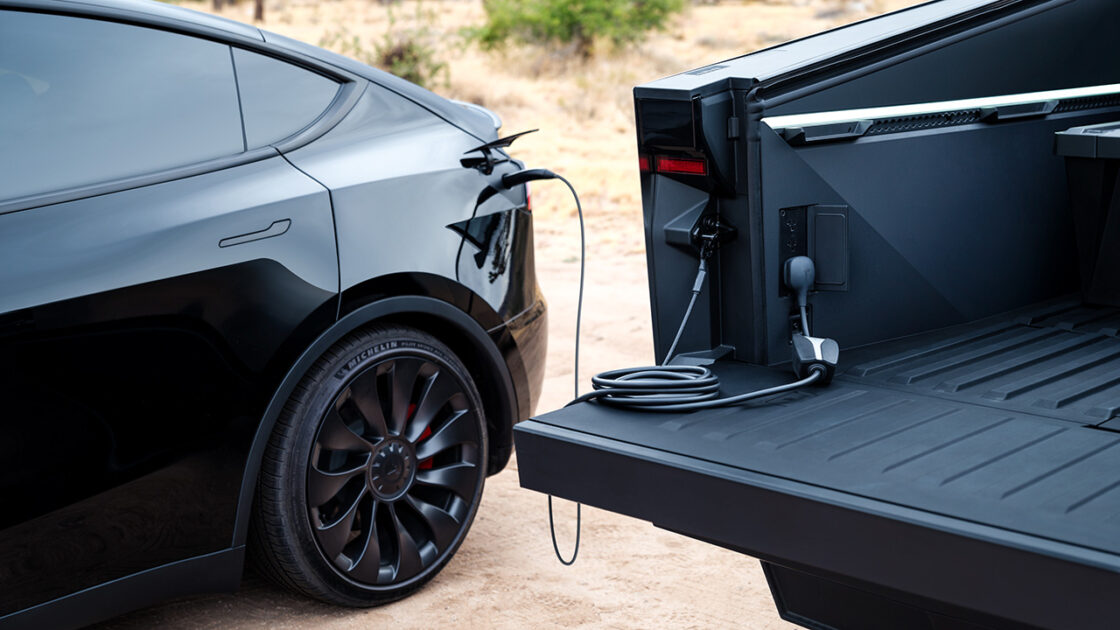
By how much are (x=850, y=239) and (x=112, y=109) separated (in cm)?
179

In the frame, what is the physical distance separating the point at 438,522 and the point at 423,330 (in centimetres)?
57

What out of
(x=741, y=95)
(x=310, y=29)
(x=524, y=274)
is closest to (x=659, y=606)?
(x=524, y=274)

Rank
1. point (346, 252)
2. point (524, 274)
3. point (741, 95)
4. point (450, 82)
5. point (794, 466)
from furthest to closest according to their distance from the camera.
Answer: point (450, 82)
point (524, 274)
point (346, 252)
point (741, 95)
point (794, 466)

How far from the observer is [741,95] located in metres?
2.29

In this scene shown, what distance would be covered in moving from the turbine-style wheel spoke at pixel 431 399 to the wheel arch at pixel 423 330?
0.15 metres

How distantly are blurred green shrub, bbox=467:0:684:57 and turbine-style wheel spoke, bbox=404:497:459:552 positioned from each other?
17.3 m

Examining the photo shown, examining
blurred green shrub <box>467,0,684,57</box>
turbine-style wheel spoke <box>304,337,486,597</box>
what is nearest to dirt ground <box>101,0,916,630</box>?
turbine-style wheel spoke <box>304,337,486,597</box>

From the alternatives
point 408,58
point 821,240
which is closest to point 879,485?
point 821,240

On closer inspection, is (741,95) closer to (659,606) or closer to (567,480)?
(567,480)

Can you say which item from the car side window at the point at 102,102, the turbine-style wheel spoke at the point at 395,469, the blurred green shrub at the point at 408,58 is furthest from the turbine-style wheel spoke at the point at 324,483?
the blurred green shrub at the point at 408,58

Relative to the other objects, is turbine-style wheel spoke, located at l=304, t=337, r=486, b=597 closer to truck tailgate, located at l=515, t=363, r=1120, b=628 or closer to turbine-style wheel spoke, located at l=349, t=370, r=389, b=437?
turbine-style wheel spoke, located at l=349, t=370, r=389, b=437

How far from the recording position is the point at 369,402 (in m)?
3.22

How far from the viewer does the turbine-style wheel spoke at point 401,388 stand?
3.30 meters

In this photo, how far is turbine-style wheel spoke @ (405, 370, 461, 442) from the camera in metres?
3.35
